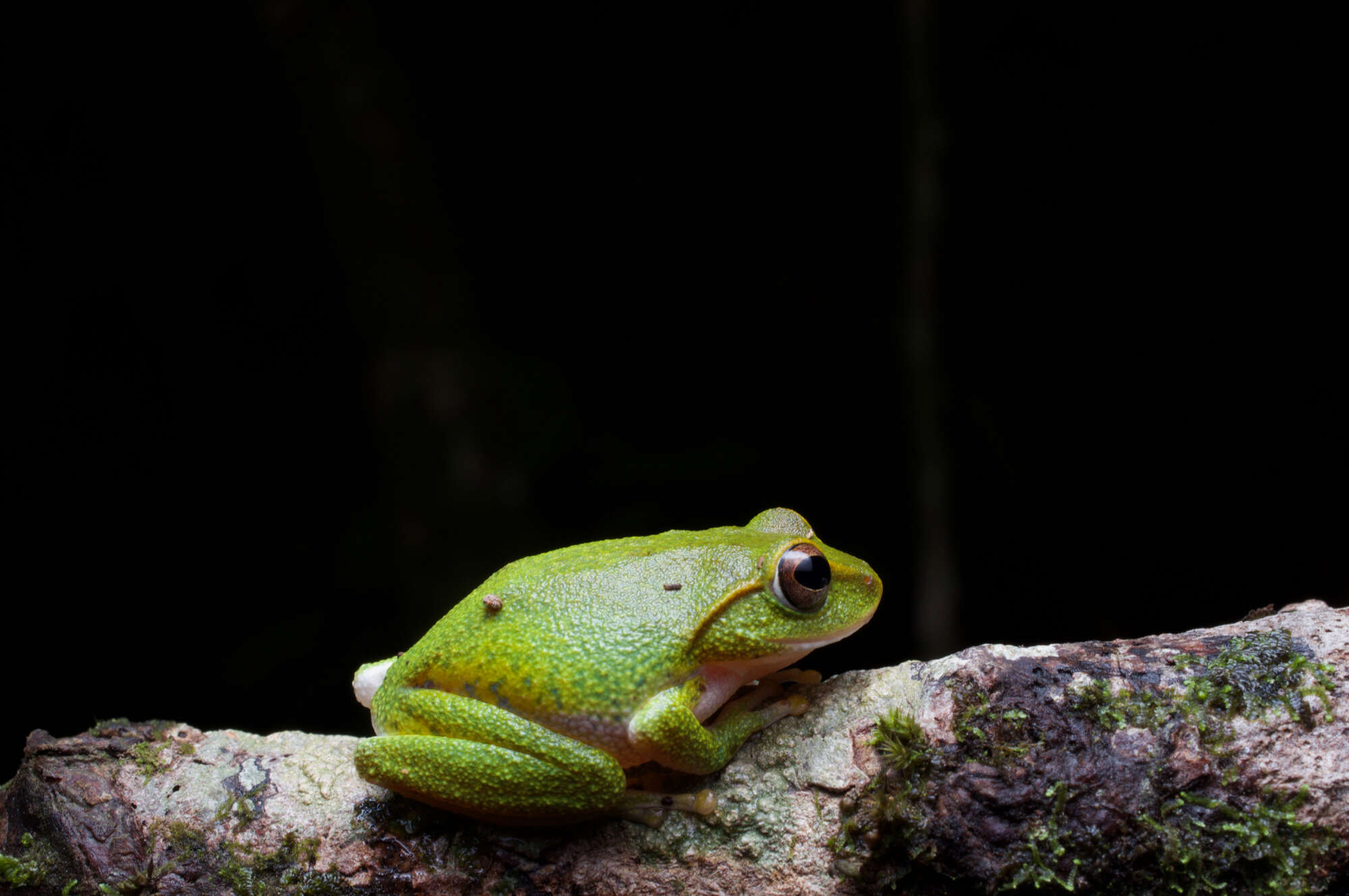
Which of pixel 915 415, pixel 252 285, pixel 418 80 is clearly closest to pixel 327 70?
pixel 418 80

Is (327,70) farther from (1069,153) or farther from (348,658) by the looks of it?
(1069,153)

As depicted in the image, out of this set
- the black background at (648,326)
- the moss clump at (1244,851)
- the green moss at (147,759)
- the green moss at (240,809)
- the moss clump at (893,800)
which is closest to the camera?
the moss clump at (1244,851)

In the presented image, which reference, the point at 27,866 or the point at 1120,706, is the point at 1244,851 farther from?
the point at 27,866

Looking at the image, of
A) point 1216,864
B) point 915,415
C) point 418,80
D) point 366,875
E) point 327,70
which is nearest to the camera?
point 1216,864

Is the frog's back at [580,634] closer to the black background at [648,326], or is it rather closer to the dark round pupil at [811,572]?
the dark round pupil at [811,572]

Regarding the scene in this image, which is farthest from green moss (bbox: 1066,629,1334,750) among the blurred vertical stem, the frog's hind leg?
the blurred vertical stem

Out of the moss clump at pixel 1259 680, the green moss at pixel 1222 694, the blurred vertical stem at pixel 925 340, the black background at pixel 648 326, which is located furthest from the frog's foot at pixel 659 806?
the blurred vertical stem at pixel 925 340

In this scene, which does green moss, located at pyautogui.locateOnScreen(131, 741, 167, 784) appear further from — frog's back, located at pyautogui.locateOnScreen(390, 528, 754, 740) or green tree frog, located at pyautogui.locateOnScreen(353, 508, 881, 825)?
frog's back, located at pyautogui.locateOnScreen(390, 528, 754, 740)
